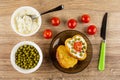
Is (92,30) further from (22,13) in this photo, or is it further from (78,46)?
(22,13)

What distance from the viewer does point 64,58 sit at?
1153 millimetres

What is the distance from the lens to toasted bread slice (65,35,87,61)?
3.78ft

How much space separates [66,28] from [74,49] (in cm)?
11

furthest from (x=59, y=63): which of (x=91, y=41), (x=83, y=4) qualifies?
(x=83, y=4)

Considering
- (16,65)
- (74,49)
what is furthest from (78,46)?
(16,65)

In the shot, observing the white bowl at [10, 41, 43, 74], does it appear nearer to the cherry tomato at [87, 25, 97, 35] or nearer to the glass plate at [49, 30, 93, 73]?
the glass plate at [49, 30, 93, 73]

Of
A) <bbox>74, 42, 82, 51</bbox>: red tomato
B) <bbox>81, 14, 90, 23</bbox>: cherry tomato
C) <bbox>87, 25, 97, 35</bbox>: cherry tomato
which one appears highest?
<bbox>81, 14, 90, 23</bbox>: cherry tomato

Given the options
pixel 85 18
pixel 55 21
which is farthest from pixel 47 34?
pixel 85 18

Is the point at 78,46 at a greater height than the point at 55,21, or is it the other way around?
the point at 55,21

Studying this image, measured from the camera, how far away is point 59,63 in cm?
118

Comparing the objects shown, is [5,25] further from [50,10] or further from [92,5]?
[92,5]

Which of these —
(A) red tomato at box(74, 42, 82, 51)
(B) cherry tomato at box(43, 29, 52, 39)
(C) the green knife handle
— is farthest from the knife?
(B) cherry tomato at box(43, 29, 52, 39)

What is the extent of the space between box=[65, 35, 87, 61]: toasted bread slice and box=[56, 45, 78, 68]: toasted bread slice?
0.02m

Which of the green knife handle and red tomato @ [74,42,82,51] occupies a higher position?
red tomato @ [74,42,82,51]
